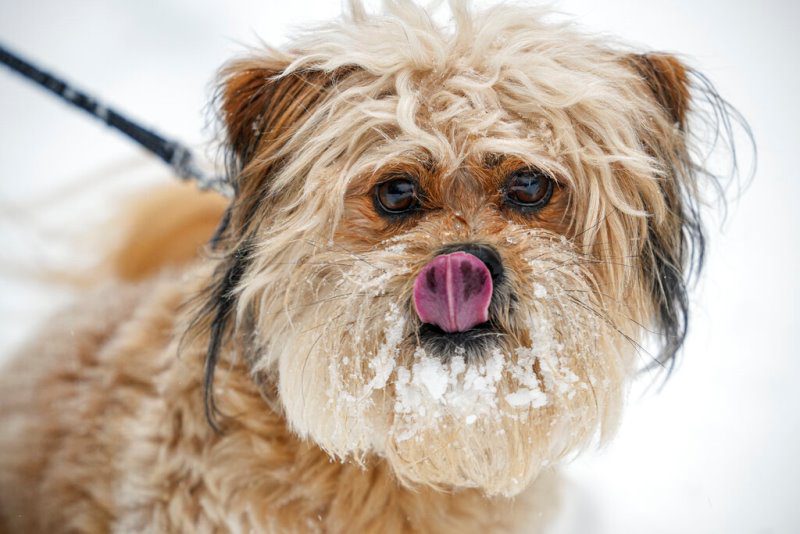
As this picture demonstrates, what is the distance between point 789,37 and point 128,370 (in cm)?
527

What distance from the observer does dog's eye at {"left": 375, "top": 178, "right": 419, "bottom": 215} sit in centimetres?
179

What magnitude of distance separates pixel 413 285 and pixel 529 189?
0.45 metres

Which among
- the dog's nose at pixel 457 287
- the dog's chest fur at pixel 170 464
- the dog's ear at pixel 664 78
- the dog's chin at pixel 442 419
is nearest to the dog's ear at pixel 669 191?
the dog's ear at pixel 664 78

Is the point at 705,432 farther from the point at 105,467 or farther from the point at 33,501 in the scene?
the point at 33,501

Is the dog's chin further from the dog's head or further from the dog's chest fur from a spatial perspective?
the dog's chest fur

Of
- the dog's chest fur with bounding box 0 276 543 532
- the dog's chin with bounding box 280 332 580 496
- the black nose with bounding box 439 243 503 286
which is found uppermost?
the black nose with bounding box 439 243 503 286

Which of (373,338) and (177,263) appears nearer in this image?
(373,338)

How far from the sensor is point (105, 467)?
7.33 ft

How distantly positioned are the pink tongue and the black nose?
0.02m

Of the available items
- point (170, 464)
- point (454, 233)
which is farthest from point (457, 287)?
point (170, 464)

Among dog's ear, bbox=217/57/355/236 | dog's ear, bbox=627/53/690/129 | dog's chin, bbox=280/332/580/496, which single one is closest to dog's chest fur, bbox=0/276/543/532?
dog's chin, bbox=280/332/580/496

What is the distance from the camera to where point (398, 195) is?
5.90ft

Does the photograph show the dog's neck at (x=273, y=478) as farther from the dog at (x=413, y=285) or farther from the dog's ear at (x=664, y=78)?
the dog's ear at (x=664, y=78)

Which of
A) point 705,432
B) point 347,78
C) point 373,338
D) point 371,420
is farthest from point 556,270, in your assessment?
point 705,432
